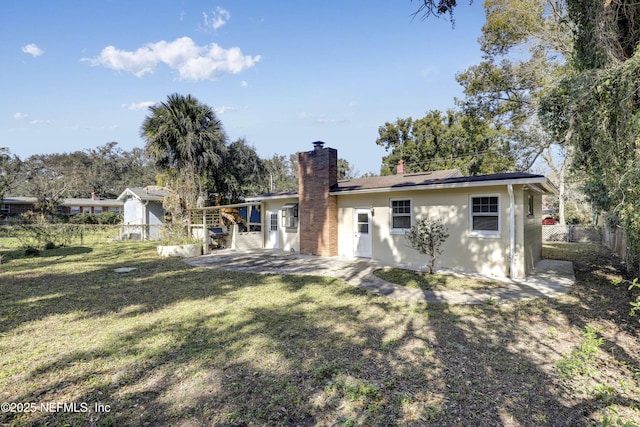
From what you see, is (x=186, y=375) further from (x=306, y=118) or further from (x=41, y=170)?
(x=41, y=170)

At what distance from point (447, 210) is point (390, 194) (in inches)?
81.9

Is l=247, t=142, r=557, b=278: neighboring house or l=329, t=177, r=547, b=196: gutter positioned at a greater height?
l=329, t=177, r=547, b=196: gutter

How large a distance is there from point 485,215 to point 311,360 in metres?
7.43

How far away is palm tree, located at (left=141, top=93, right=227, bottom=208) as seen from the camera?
17609 millimetres

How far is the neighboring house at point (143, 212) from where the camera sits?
21.9 m

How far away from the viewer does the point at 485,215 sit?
363 inches

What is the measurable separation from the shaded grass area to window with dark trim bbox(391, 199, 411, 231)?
192 centimetres

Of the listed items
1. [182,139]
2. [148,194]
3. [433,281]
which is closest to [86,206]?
[148,194]

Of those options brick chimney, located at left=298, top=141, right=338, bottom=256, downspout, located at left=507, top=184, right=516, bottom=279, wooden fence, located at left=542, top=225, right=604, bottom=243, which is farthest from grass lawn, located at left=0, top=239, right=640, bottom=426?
wooden fence, located at left=542, top=225, right=604, bottom=243

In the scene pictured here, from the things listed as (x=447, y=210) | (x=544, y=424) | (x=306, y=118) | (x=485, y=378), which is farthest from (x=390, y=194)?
(x=306, y=118)

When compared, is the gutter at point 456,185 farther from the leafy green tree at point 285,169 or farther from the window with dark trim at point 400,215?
the leafy green tree at point 285,169

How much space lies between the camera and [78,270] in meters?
9.95

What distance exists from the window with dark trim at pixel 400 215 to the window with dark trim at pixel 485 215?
6.74 ft

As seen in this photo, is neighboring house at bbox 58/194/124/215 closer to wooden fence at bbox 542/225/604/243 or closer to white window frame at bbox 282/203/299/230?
white window frame at bbox 282/203/299/230
